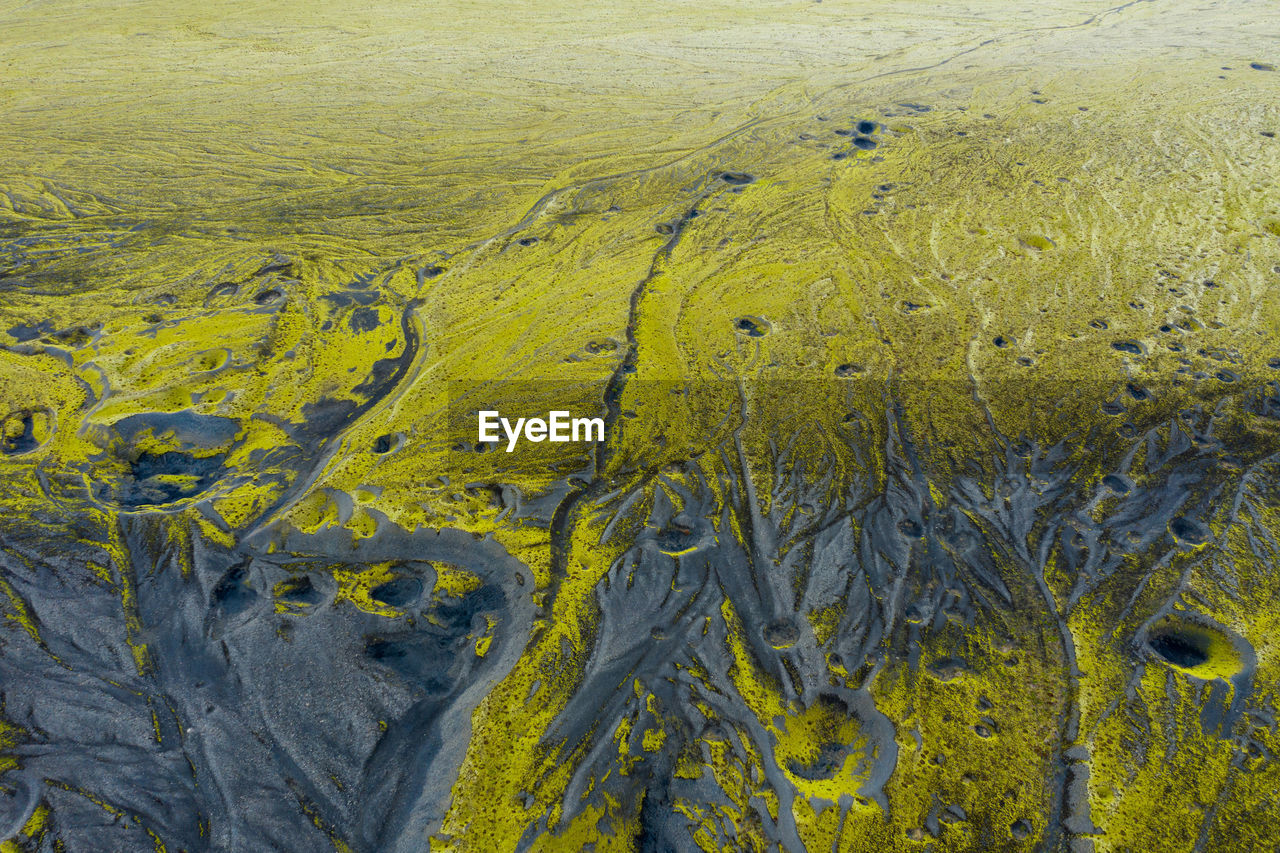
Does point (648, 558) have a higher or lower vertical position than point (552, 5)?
lower

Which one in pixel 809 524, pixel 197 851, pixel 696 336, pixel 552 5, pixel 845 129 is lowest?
pixel 197 851

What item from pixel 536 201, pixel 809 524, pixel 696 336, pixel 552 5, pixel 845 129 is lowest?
pixel 809 524

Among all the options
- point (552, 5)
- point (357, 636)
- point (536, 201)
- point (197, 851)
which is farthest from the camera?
point (552, 5)

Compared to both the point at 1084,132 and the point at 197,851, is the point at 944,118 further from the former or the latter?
the point at 197,851

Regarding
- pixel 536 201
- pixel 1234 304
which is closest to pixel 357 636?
pixel 536 201

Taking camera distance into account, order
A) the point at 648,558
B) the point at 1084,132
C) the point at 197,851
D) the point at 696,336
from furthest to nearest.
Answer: the point at 1084,132 → the point at 696,336 → the point at 648,558 → the point at 197,851

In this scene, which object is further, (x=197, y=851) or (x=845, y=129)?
(x=845, y=129)

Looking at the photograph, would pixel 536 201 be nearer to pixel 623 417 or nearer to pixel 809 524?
pixel 623 417

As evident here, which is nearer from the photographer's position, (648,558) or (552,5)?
A: (648,558)

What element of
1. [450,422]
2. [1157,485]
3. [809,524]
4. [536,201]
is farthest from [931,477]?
[536,201]
